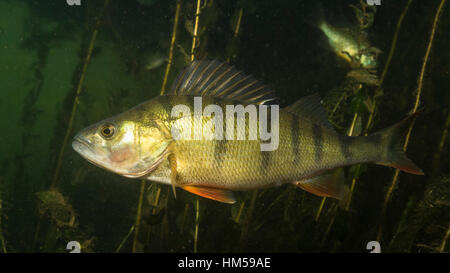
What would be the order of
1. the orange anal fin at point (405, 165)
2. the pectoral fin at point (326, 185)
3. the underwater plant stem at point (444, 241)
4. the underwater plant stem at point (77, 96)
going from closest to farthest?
the orange anal fin at point (405, 165) → the pectoral fin at point (326, 185) → the underwater plant stem at point (444, 241) → the underwater plant stem at point (77, 96)

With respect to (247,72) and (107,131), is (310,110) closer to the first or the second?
(107,131)

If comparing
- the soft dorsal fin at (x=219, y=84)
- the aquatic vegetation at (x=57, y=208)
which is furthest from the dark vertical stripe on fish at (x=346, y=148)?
the aquatic vegetation at (x=57, y=208)

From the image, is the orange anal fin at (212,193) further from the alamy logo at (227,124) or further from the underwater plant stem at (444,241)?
the underwater plant stem at (444,241)

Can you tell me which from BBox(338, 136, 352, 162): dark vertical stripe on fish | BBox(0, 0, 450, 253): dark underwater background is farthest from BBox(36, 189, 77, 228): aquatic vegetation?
BBox(338, 136, 352, 162): dark vertical stripe on fish

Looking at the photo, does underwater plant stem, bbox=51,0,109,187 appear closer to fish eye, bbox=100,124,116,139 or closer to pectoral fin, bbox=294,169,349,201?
fish eye, bbox=100,124,116,139

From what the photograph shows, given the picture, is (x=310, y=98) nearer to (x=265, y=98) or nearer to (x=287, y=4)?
(x=265, y=98)

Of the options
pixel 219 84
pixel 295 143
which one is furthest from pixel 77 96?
pixel 295 143
